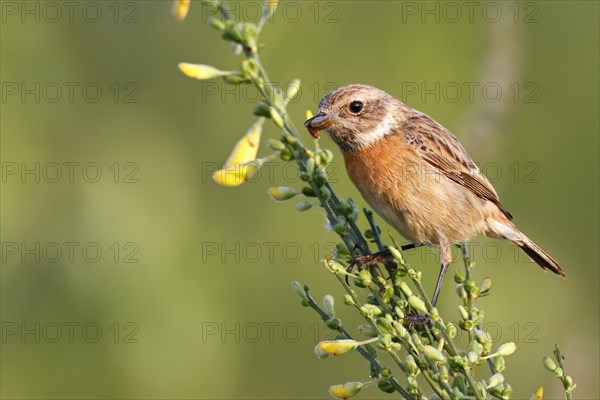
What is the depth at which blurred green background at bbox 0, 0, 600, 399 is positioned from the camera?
17.4 feet

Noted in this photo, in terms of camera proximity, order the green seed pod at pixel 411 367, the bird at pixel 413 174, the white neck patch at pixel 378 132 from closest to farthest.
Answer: the green seed pod at pixel 411 367
the bird at pixel 413 174
the white neck patch at pixel 378 132

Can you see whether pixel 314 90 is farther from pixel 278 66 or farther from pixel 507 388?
pixel 507 388

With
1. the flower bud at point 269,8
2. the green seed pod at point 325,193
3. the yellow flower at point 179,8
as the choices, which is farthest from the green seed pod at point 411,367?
the yellow flower at point 179,8

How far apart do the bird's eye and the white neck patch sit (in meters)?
0.13

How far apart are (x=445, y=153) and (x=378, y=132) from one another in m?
0.46

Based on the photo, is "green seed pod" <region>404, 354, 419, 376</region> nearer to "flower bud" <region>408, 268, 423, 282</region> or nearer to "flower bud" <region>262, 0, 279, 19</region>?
"flower bud" <region>408, 268, 423, 282</region>

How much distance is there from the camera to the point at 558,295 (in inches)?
237

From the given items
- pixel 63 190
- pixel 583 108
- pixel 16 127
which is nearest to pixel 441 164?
pixel 583 108

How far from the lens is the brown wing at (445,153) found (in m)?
5.06

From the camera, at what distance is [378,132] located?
4934 millimetres

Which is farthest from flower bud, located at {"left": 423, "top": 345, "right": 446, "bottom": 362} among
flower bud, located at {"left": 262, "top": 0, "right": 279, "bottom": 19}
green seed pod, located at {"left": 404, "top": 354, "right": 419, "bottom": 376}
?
flower bud, located at {"left": 262, "top": 0, "right": 279, "bottom": 19}

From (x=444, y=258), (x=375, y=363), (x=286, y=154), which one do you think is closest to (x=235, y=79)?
(x=286, y=154)

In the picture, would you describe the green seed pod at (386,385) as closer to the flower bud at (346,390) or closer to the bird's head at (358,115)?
the flower bud at (346,390)

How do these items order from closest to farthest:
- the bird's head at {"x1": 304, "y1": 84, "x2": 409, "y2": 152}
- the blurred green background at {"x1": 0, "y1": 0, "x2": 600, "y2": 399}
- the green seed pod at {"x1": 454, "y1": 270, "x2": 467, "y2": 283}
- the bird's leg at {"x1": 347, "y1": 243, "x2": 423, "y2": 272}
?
the green seed pod at {"x1": 454, "y1": 270, "x2": 467, "y2": 283}
the bird's leg at {"x1": 347, "y1": 243, "x2": 423, "y2": 272}
the bird's head at {"x1": 304, "y1": 84, "x2": 409, "y2": 152}
the blurred green background at {"x1": 0, "y1": 0, "x2": 600, "y2": 399}
